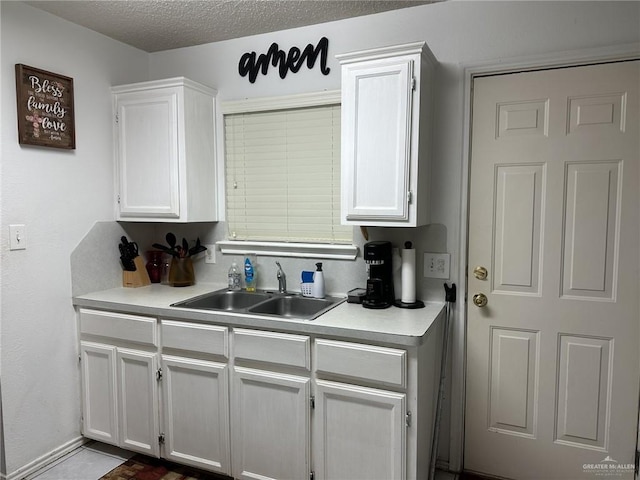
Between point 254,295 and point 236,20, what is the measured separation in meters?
1.59

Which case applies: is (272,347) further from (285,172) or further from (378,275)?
(285,172)

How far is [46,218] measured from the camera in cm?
239

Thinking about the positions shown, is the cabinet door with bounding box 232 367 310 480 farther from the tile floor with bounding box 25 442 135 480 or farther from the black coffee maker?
the tile floor with bounding box 25 442 135 480

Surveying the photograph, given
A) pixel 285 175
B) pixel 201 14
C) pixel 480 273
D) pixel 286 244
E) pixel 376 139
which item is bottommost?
pixel 480 273

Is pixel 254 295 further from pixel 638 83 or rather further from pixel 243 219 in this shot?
pixel 638 83

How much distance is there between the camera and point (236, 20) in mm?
2490

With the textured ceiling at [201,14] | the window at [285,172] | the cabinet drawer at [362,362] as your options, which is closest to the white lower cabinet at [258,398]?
the cabinet drawer at [362,362]

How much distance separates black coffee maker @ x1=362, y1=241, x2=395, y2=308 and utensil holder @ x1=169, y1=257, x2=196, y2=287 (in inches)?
49.0

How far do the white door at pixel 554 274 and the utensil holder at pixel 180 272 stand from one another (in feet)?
5.72

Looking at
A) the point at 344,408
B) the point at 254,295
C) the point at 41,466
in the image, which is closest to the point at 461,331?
the point at 344,408

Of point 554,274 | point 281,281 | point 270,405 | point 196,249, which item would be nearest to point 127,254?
point 196,249

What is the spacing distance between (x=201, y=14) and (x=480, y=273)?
6.75ft

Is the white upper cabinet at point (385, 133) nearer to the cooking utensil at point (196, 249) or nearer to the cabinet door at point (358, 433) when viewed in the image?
the cabinet door at point (358, 433)

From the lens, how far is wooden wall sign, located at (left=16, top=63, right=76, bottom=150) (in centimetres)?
223
